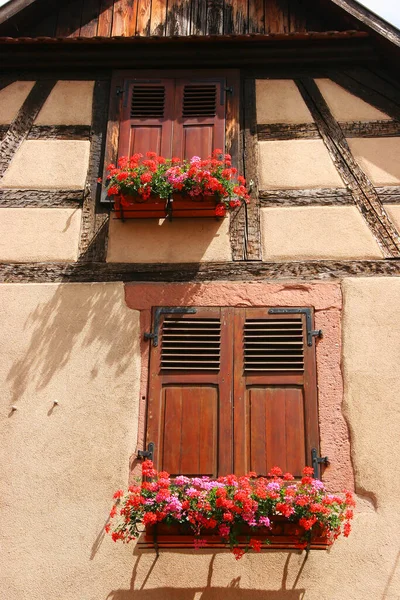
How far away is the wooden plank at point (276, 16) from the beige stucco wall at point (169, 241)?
2394 mm

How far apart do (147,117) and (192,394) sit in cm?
292

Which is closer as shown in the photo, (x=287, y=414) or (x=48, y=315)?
(x=287, y=414)

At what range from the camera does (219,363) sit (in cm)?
635

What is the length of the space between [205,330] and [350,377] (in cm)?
126

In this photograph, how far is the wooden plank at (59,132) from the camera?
295 inches

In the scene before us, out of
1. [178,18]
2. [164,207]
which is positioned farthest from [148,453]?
[178,18]

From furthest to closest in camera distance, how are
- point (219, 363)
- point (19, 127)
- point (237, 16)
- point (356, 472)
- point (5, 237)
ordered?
1. point (237, 16)
2. point (19, 127)
3. point (5, 237)
4. point (219, 363)
5. point (356, 472)

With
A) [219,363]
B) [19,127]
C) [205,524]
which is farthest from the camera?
[19,127]

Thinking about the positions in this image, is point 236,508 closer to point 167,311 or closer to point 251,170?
point 167,311

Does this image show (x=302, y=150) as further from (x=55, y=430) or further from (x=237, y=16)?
(x=55, y=430)

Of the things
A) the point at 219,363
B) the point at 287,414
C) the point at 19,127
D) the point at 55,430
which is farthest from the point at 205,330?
the point at 19,127

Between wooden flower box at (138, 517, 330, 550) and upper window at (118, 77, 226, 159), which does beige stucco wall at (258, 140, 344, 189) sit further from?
wooden flower box at (138, 517, 330, 550)

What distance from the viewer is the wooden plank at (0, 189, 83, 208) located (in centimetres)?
712

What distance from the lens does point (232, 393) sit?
6211 mm
